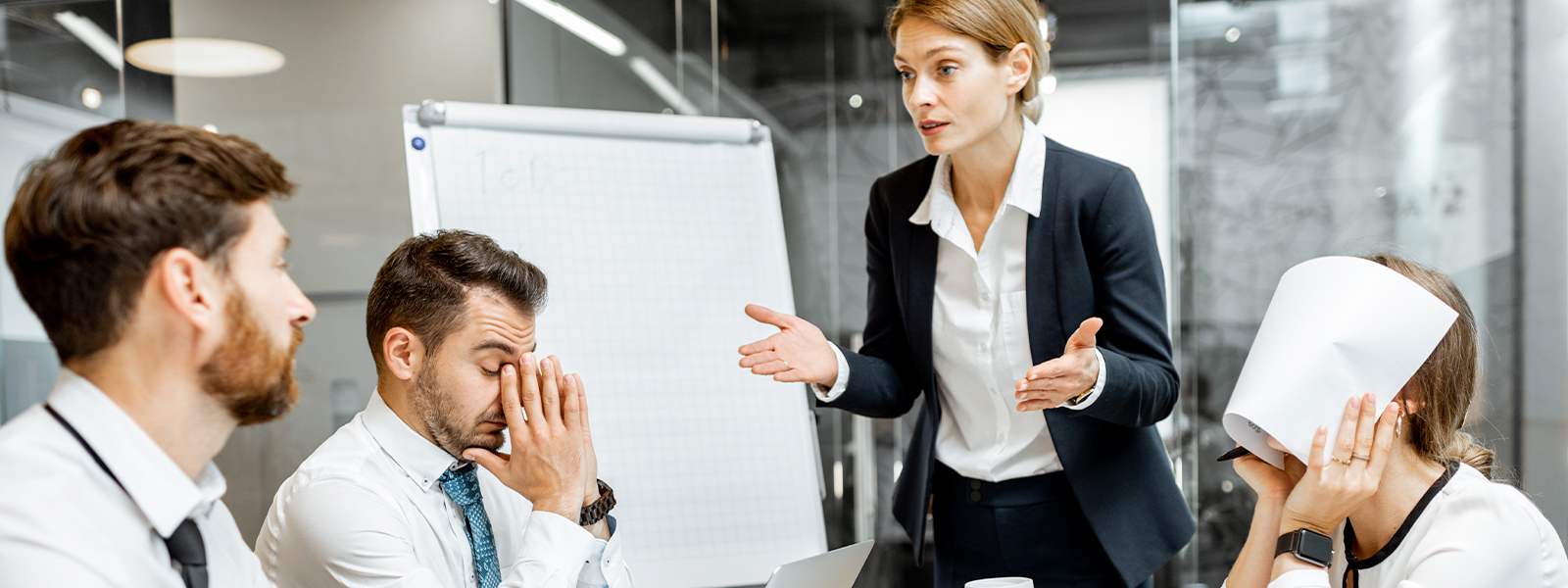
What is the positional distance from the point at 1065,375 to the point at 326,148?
198 cm

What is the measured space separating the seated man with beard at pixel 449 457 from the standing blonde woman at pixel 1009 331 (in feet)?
1.18

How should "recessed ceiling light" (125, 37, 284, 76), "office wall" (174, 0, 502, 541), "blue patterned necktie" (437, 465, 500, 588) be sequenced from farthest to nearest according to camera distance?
"office wall" (174, 0, 502, 541) < "recessed ceiling light" (125, 37, 284, 76) < "blue patterned necktie" (437, 465, 500, 588)

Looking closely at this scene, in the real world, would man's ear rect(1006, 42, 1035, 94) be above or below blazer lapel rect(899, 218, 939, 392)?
above

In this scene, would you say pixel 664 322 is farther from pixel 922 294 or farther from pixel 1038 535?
pixel 1038 535

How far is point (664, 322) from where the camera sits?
2.14 meters

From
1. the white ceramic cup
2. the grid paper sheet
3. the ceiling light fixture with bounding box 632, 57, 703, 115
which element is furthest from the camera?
the ceiling light fixture with bounding box 632, 57, 703, 115

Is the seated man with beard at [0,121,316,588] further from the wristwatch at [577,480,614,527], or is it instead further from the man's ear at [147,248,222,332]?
the wristwatch at [577,480,614,527]

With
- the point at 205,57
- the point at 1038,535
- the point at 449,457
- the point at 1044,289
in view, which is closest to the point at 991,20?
the point at 1044,289

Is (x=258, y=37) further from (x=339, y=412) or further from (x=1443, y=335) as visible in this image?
(x=1443, y=335)

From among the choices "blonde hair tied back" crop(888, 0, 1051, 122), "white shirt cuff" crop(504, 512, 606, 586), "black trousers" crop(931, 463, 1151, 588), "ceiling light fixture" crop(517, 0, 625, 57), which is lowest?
"black trousers" crop(931, 463, 1151, 588)

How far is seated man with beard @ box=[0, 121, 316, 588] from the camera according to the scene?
0.80 metres

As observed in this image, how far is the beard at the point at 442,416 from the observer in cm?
138

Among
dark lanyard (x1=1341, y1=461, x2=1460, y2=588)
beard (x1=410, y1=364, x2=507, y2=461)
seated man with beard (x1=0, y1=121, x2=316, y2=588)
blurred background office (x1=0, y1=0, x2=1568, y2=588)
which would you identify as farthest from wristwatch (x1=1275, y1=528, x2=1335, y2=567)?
blurred background office (x1=0, y1=0, x2=1568, y2=588)

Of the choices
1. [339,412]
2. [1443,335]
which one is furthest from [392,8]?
[1443,335]
